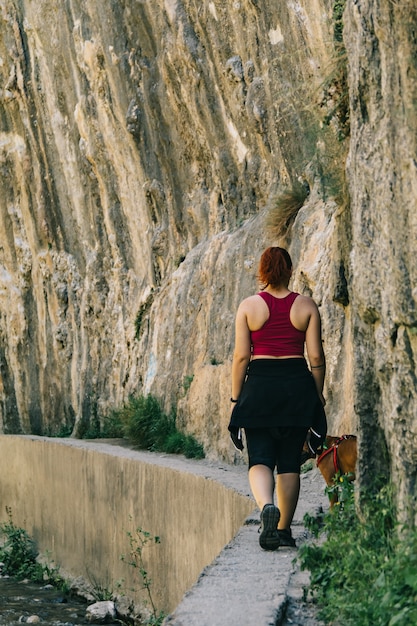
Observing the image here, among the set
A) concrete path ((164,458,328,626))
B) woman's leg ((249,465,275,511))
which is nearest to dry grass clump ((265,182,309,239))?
concrete path ((164,458,328,626))

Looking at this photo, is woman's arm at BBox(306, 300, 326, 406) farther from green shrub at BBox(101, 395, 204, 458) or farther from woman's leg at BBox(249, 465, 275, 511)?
green shrub at BBox(101, 395, 204, 458)

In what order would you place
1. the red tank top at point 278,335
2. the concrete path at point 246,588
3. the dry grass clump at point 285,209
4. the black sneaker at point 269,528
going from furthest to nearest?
1. the dry grass clump at point 285,209
2. the red tank top at point 278,335
3. the black sneaker at point 269,528
4. the concrete path at point 246,588

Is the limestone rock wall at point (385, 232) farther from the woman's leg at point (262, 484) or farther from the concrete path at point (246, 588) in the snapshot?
the woman's leg at point (262, 484)

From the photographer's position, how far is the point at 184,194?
59.8 ft

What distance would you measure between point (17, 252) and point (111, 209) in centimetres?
619

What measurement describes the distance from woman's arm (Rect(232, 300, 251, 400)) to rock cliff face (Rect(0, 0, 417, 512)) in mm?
769

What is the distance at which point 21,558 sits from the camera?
16141mm

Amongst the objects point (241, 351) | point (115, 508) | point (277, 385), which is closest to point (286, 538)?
point (277, 385)

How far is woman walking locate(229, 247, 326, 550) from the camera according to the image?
6836 millimetres

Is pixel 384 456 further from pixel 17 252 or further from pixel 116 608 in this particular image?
pixel 17 252

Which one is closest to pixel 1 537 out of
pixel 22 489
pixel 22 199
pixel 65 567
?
pixel 22 489

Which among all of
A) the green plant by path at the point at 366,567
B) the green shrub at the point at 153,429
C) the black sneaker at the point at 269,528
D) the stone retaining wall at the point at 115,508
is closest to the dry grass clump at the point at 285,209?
the green shrub at the point at 153,429

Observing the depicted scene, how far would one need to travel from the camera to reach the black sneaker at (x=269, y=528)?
254 inches

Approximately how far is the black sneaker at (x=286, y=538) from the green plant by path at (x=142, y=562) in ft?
10.9
